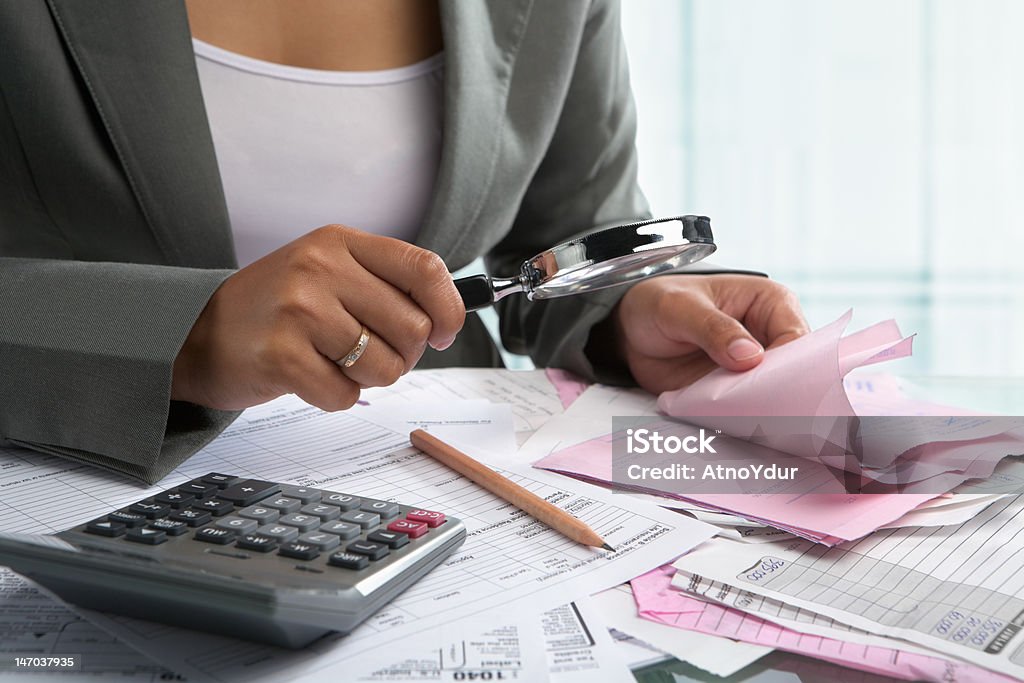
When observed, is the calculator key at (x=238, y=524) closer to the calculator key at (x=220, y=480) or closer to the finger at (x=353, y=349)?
the calculator key at (x=220, y=480)

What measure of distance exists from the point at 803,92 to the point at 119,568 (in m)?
2.50

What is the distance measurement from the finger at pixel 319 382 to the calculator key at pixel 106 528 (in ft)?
0.52

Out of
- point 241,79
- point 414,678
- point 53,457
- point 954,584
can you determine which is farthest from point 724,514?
point 241,79

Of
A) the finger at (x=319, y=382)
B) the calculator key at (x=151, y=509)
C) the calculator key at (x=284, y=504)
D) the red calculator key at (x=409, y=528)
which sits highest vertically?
the finger at (x=319, y=382)

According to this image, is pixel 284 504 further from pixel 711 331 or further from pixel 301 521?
pixel 711 331

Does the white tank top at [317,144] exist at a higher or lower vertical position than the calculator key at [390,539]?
higher

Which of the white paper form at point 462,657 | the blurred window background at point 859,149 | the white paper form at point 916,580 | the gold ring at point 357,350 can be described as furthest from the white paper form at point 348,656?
the blurred window background at point 859,149

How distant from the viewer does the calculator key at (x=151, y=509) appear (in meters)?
0.39

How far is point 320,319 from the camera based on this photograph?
1.66ft

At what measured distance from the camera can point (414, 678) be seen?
0.31m

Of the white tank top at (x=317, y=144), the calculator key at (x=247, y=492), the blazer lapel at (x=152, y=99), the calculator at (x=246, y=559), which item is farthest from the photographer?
the white tank top at (x=317, y=144)

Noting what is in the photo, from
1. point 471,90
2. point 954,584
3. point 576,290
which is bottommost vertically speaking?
point 954,584

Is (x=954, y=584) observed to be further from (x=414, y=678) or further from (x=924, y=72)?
(x=924, y=72)

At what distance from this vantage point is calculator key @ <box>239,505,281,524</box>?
0.39 meters
